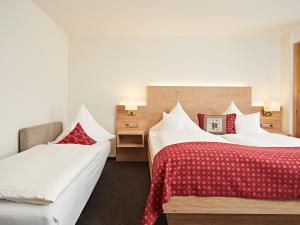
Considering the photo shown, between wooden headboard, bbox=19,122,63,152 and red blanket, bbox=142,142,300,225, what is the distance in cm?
164

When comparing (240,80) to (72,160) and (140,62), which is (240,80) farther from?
(72,160)

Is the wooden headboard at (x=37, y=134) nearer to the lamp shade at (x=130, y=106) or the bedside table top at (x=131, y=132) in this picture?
the bedside table top at (x=131, y=132)

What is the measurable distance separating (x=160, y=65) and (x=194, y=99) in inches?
35.4

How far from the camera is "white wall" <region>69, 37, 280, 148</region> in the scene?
3984 millimetres

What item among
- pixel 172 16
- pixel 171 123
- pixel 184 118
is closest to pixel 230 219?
pixel 171 123

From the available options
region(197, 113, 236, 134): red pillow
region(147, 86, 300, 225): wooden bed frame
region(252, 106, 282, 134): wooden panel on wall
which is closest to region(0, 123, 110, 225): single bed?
region(147, 86, 300, 225): wooden bed frame

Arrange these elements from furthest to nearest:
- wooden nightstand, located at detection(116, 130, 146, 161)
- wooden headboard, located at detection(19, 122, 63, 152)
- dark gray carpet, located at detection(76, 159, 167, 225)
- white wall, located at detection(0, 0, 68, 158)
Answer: wooden nightstand, located at detection(116, 130, 146, 161) → wooden headboard, located at detection(19, 122, 63, 152) → white wall, located at detection(0, 0, 68, 158) → dark gray carpet, located at detection(76, 159, 167, 225)

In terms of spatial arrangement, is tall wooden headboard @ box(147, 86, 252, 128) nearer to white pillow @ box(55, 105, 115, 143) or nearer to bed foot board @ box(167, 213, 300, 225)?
white pillow @ box(55, 105, 115, 143)

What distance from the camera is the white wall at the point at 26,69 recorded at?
2199 mm

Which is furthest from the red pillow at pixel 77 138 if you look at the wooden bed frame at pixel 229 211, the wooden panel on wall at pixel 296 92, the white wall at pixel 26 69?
the wooden panel on wall at pixel 296 92

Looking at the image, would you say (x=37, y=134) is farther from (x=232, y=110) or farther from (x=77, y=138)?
(x=232, y=110)

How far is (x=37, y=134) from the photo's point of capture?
106 inches

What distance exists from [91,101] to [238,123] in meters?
2.66

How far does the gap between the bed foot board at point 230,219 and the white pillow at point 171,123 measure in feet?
6.01
